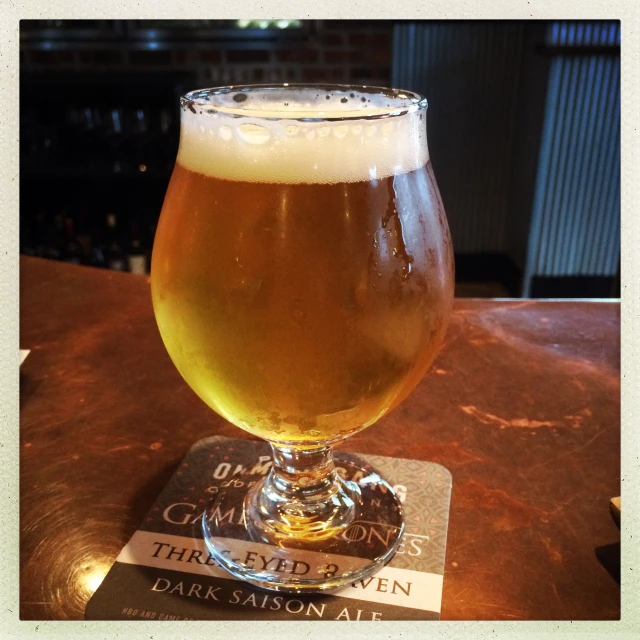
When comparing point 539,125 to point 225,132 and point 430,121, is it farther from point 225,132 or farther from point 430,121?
point 225,132

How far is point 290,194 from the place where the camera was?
0.46 m

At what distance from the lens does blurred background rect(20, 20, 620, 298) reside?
2635 mm

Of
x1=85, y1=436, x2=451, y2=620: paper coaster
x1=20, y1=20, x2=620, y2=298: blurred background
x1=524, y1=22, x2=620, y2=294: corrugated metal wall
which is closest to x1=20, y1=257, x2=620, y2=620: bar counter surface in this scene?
x1=85, y1=436, x2=451, y2=620: paper coaster

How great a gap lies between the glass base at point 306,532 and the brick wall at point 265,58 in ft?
7.99

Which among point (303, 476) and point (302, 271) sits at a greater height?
point (302, 271)

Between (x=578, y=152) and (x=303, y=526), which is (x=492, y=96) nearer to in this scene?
(x=578, y=152)

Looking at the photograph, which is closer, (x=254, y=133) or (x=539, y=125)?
(x=254, y=133)

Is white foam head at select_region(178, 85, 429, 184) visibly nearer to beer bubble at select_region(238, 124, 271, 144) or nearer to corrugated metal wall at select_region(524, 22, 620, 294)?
beer bubble at select_region(238, 124, 271, 144)

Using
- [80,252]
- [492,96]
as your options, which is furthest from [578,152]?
[80,252]

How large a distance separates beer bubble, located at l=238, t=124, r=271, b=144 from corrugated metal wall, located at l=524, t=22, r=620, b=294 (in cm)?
287

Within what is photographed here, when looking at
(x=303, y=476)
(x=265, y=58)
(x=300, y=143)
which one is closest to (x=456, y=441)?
(x=303, y=476)

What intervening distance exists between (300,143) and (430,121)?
9.70 ft

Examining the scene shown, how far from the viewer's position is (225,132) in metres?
0.47

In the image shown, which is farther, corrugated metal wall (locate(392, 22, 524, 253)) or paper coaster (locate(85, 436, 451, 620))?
Answer: corrugated metal wall (locate(392, 22, 524, 253))
